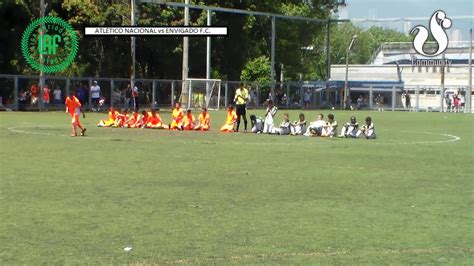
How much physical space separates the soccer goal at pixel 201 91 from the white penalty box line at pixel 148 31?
3244mm

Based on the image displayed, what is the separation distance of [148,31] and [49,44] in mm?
6842

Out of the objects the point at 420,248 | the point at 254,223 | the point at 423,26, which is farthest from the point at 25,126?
the point at 423,26

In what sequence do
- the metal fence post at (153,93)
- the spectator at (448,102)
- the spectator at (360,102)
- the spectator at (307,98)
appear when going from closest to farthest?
1. the metal fence post at (153,93)
2. the spectator at (307,98)
3. the spectator at (448,102)
4. the spectator at (360,102)

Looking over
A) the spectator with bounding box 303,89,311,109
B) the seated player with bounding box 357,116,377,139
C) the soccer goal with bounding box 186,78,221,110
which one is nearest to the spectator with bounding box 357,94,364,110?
the spectator with bounding box 303,89,311,109

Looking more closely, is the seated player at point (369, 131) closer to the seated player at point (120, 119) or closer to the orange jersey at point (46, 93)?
the seated player at point (120, 119)

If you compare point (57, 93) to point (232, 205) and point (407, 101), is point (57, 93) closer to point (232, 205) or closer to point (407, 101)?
point (407, 101)

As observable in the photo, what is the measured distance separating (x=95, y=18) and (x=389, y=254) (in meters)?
43.9

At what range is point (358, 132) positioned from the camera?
26234 millimetres

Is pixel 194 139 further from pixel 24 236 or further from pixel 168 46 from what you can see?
pixel 168 46

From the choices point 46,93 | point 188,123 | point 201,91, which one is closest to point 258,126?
point 188,123

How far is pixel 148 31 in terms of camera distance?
2004 inches

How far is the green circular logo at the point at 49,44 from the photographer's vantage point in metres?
46.8
